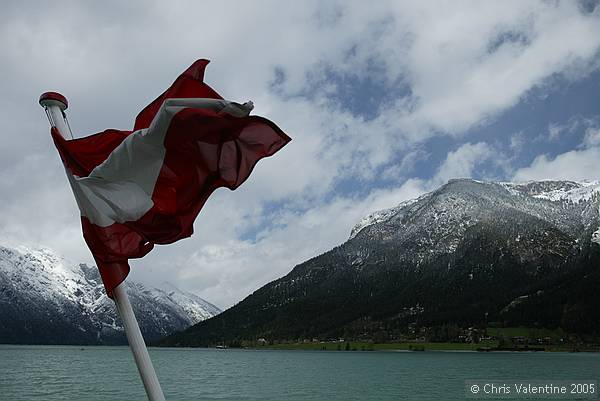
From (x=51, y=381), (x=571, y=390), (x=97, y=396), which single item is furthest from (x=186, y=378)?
(x=571, y=390)

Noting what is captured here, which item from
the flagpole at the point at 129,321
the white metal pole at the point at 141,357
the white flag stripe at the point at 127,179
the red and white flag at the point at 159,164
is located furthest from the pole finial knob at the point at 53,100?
the white metal pole at the point at 141,357

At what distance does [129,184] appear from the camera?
25.5ft

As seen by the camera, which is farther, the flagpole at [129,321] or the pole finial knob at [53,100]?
the pole finial knob at [53,100]

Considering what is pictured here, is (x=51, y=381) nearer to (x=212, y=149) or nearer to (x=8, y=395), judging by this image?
(x=8, y=395)

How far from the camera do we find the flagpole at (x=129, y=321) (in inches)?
273

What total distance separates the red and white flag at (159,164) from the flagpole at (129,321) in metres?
0.16

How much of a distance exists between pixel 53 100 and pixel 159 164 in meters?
1.50

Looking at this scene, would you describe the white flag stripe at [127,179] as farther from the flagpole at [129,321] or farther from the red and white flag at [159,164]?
the flagpole at [129,321]

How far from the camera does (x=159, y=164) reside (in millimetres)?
7789

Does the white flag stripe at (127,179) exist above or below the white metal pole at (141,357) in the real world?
above

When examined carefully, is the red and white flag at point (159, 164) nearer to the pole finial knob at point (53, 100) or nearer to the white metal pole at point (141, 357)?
the pole finial knob at point (53, 100)

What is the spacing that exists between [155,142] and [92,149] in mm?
938

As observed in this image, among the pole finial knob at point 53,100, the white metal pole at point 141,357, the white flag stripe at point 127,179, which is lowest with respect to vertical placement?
the white metal pole at point 141,357

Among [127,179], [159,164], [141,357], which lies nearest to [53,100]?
[127,179]
